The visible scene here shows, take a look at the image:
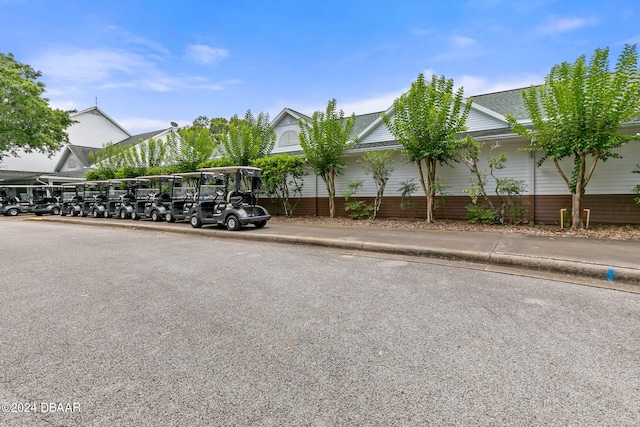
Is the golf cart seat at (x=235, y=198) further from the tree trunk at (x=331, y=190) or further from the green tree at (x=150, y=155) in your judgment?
the green tree at (x=150, y=155)

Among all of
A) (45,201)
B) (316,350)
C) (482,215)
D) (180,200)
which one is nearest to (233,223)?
(180,200)

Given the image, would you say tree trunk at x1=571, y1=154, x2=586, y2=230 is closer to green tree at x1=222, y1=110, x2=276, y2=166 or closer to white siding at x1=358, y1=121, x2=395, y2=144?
white siding at x1=358, y1=121, x2=395, y2=144

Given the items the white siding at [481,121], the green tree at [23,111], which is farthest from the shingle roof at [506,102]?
the green tree at [23,111]

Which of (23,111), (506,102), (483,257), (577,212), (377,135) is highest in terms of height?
(23,111)

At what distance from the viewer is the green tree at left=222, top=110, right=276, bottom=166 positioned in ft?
52.4

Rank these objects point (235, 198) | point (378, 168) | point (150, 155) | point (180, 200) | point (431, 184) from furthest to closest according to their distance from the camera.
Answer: point (150, 155)
point (180, 200)
point (378, 168)
point (431, 184)
point (235, 198)

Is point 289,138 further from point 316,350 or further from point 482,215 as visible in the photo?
point 316,350

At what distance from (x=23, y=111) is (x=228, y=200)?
826 inches

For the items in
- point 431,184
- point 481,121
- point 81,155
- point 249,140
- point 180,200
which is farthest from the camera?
point 81,155

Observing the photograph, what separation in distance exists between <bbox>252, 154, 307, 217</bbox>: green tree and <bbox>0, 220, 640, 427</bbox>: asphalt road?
9178 mm

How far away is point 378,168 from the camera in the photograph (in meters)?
12.8

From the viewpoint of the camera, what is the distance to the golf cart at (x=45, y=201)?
2244 centimetres

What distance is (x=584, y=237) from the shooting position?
8219 mm

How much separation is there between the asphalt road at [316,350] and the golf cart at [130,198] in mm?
12615
